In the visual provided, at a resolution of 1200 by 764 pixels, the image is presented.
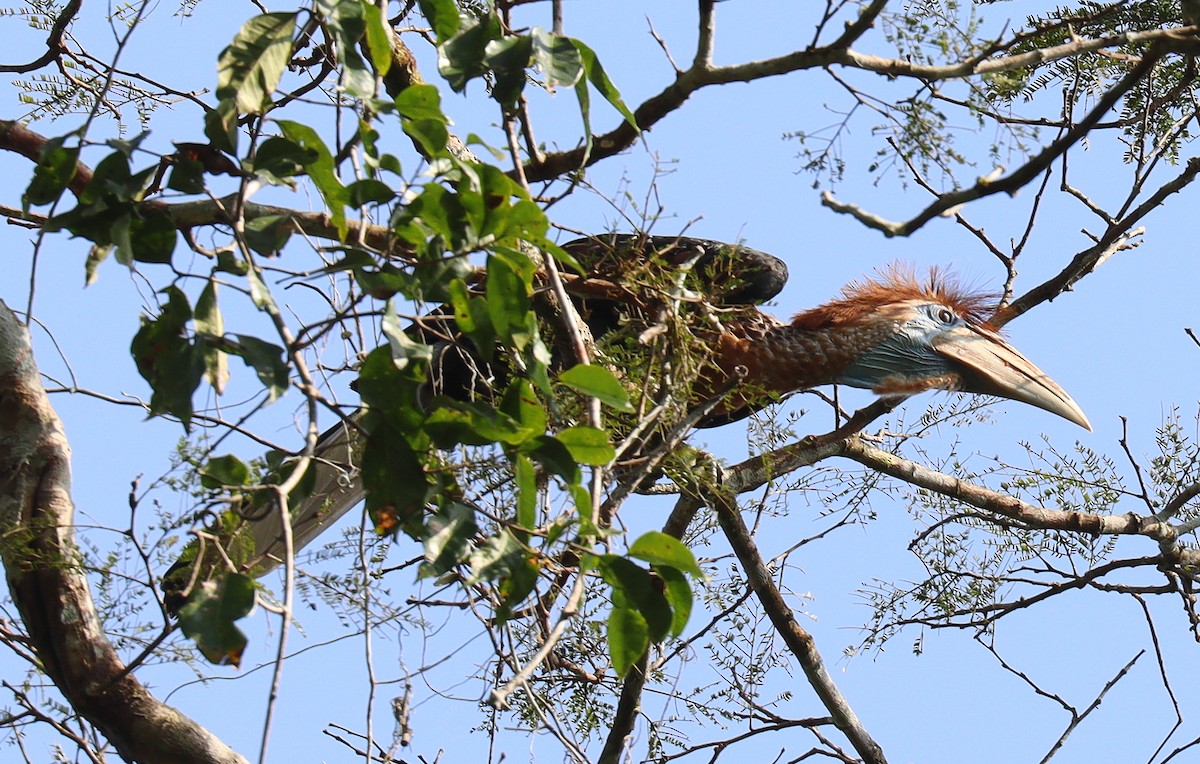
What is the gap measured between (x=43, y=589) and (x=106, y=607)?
139 mm

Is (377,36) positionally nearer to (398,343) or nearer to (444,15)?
(444,15)

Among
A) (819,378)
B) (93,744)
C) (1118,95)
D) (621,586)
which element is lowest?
(93,744)

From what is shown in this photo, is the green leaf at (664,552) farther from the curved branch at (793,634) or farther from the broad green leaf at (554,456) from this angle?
the curved branch at (793,634)

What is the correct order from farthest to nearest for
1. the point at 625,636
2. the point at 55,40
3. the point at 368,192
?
the point at 55,40 < the point at 625,636 < the point at 368,192

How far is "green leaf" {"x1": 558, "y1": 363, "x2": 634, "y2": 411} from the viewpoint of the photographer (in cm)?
163

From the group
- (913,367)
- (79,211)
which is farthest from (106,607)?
(913,367)

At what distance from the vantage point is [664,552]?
1604 mm

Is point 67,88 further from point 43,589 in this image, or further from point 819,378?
point 819,378

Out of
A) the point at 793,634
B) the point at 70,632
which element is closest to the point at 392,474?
the point at 70,632

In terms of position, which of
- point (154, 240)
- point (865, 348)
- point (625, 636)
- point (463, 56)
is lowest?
point (625, 636)

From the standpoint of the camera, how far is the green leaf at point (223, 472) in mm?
1585

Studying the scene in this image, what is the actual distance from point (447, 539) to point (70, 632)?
1.07 m

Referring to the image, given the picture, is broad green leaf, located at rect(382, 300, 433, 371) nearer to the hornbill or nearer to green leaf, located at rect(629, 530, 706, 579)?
green leaf, located at rect(629, 530, 706, 579)

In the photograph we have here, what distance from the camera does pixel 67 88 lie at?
3.21 metres
